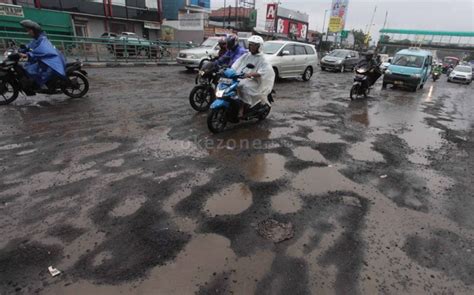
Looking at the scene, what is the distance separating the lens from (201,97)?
7301 mm

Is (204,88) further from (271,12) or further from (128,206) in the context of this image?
(271,12)

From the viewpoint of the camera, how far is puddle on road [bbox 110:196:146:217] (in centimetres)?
309

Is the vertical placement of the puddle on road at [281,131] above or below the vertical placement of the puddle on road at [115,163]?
below

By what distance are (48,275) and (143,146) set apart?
9.33 feet

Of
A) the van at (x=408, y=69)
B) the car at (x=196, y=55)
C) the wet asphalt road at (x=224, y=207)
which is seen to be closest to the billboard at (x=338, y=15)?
the van at (x=408, y=69)

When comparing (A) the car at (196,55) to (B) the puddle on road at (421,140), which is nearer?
(B) the puddle on road at (421,140)

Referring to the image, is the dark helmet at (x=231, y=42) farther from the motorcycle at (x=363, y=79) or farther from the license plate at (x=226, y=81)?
the motorcycle at (x=363, y=79)

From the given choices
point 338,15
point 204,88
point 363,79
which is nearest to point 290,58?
point 363,79

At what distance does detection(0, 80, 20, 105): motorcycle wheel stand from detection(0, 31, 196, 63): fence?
8.49m

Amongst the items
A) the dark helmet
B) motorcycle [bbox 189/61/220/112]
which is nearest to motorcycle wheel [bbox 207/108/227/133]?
motorcycle [bbox 189/61/220/112]

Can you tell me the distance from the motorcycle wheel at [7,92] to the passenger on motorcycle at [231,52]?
16.3ft

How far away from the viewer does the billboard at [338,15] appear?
41.0 m

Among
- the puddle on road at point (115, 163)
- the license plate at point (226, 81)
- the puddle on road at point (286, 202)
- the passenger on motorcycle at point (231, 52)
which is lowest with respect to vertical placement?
the puddle on road at point (286, 202)

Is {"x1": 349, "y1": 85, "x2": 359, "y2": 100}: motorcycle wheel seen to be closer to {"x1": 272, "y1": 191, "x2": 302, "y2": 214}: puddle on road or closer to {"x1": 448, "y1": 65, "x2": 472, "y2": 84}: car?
{"x1": 272, "y1": 191, "x2": 302, "y2": 214}: puddle on road
